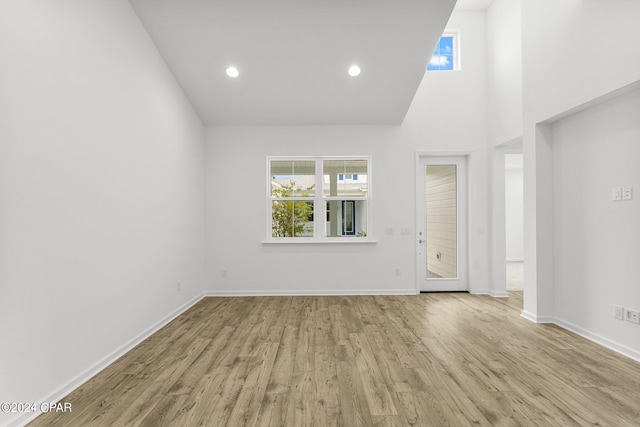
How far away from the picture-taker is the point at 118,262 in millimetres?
2834

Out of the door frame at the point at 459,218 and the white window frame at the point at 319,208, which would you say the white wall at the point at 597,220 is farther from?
the white window frame at the point at 319,208

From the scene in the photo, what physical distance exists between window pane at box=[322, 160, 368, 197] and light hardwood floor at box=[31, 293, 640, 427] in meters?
2.12

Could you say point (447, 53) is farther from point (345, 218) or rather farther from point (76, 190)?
point (76, 190)

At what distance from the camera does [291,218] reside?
5.22m

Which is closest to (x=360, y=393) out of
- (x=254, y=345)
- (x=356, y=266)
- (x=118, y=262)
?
(x=254, y=345)

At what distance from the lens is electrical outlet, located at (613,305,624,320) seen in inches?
112

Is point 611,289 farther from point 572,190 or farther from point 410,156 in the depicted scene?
point 410,156

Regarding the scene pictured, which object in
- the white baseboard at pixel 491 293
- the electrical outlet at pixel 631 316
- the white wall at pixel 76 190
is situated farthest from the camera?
the white baseboard at pixel 491 293

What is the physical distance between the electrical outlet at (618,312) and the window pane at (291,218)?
368cm

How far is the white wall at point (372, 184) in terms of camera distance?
5055 mm

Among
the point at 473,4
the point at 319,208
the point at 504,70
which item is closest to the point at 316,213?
the point at 319,208

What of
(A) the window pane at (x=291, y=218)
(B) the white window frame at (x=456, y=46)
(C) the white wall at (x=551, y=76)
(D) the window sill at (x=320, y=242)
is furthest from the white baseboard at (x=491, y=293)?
(B) the white window frame at (x=456, y=46)

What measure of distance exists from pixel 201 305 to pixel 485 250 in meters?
4.38

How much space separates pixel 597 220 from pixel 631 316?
35.1 inches
